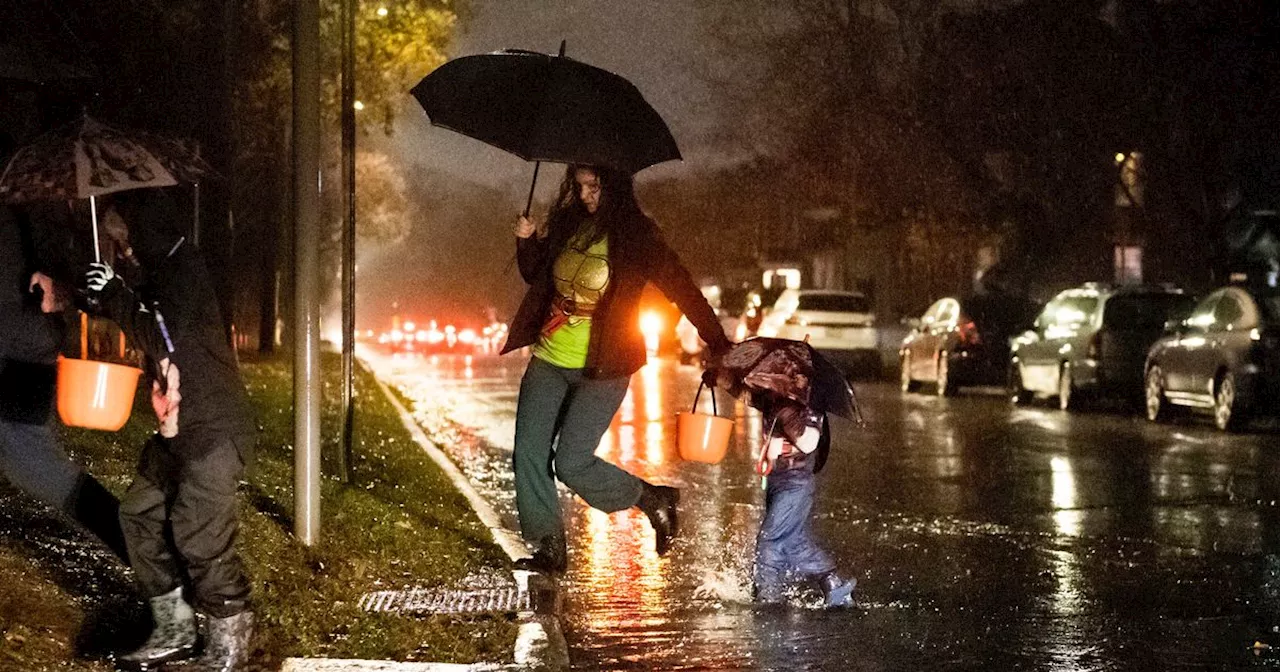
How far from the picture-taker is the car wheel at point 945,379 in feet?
82.6

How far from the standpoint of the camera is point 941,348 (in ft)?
83.7

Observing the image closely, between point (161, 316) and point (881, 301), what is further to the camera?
point (881, 301)

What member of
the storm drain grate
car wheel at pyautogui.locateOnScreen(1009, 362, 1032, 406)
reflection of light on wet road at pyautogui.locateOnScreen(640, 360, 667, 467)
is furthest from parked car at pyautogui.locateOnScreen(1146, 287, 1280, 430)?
the storm drain grate

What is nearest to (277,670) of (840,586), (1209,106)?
(840,586)

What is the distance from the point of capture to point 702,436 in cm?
734

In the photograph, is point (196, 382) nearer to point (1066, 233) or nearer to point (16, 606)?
point (16, 606)

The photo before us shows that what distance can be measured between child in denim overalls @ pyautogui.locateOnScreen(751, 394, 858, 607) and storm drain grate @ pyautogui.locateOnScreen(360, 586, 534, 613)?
1.10m

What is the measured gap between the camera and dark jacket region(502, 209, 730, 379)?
730cm

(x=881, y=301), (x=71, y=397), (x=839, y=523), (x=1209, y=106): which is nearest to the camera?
(x=71, y=397)

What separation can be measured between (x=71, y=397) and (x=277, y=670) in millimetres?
1192

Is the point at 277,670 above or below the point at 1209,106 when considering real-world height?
below

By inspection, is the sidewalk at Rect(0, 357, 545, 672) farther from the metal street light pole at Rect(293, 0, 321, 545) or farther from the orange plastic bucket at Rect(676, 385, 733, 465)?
the orange plastic bucket at Rect(676, 385, 733, 465)

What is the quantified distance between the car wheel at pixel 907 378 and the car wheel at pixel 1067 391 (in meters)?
5.18

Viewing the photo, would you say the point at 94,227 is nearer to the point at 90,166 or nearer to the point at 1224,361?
the point at 90,166
